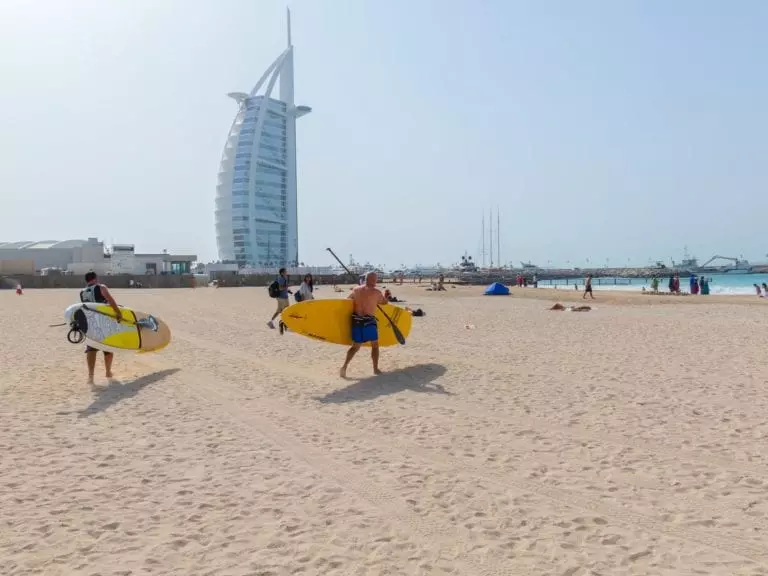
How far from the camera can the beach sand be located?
10.7 feet

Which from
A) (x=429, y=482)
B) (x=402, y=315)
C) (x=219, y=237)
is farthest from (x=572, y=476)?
(x=219, y=237)

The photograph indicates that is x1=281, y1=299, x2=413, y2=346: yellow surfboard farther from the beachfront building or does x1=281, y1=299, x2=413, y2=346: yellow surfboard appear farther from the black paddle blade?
the beachfront building

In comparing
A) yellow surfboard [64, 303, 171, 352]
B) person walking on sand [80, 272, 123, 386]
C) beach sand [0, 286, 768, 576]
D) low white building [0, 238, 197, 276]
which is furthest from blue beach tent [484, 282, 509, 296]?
low white building [0, 238, 197, 276]

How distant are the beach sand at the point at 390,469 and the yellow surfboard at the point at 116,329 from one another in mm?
460

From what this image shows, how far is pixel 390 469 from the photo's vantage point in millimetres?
4645

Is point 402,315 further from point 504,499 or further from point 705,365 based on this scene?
point 504,499

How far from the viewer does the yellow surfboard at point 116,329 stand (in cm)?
825

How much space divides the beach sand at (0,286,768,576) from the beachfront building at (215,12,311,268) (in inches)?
4302

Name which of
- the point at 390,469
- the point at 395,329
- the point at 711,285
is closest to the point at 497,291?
the point at 395,329

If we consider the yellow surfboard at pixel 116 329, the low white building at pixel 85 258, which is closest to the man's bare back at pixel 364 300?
the yellow surfboard at pixel 116 329

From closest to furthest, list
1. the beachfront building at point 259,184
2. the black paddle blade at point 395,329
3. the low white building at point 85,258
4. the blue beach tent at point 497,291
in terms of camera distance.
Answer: the black paddle blade at point 395,329 < the blue beach tent at point 497,291 < the low white building at point 85,258 < the beachfront building at point 259,184

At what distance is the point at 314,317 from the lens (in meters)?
9.16

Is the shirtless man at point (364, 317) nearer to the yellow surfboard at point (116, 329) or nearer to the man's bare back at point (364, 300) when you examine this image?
the man's bare back at point (364, 300)

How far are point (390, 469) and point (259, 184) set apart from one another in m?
116
